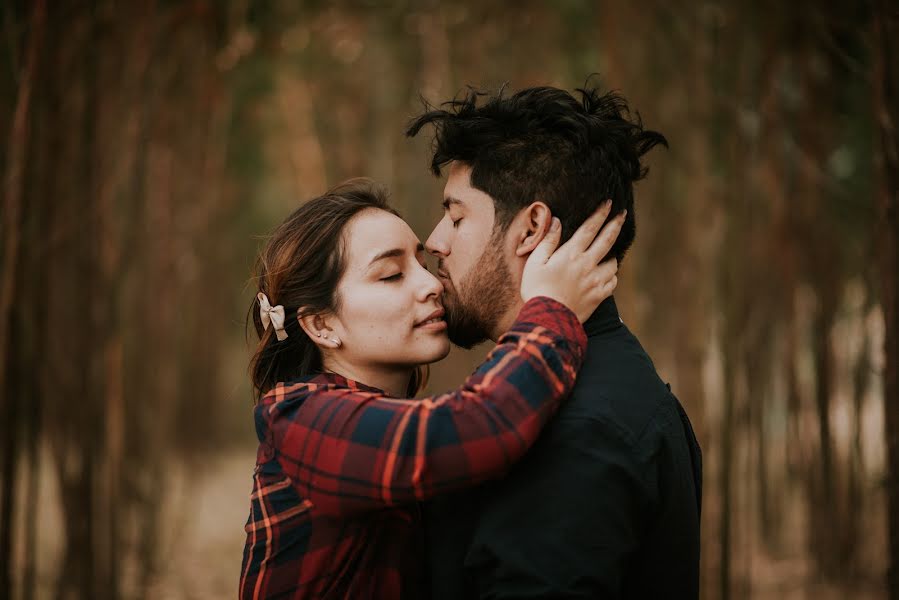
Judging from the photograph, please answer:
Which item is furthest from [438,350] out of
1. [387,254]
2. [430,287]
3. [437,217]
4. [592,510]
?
[437,217]

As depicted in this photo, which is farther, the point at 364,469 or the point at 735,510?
the point at 735,510

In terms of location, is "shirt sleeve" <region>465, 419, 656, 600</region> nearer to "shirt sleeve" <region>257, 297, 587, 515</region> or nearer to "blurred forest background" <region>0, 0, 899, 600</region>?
"shirt sleeve" <region>257, 297, 587, 515</region>

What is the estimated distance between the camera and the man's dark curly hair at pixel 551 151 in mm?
1926

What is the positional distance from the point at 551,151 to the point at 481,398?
641 mm

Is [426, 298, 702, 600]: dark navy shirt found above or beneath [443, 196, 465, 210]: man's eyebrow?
beneath

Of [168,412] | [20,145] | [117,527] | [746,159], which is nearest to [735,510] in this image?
[746,159]

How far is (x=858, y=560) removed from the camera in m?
4.71

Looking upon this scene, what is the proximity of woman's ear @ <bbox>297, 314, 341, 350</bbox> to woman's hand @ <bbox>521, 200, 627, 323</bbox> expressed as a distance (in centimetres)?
51

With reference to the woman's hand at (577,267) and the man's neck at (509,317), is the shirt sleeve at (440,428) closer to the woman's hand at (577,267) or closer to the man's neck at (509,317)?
the woman's hand at (577,267)

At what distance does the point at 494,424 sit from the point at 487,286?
48 centimetres

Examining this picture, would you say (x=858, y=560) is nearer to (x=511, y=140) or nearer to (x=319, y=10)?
(x=511, y=140)

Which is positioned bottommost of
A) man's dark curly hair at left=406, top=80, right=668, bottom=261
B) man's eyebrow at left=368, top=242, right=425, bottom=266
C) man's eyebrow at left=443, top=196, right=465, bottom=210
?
man's eyebrow at left=368, top=242, right=425, bottom=266

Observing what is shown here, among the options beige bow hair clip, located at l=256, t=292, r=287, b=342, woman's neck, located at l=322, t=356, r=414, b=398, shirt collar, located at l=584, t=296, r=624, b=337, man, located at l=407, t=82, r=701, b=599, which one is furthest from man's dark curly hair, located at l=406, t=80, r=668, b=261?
beige bow hair clip, located at l=256, t=292, r=287, b=342

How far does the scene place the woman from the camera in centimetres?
162
